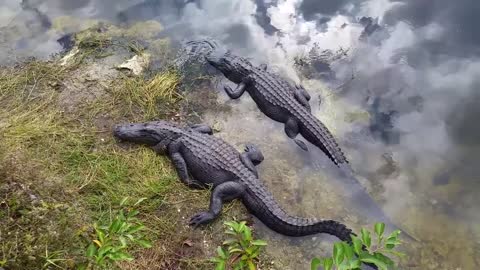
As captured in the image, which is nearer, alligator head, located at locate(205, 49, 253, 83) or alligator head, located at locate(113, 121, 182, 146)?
alligator head, located at locate(113, 121, 182, 146)

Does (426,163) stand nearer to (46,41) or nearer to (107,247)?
(107,247)

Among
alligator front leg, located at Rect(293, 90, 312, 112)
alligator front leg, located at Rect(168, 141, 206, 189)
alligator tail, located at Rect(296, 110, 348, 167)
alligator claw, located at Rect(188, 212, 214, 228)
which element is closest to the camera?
alligator claw, located at Rect(188, 212, 214, 228)

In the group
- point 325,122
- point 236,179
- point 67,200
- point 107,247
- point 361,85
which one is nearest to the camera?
point 107,247

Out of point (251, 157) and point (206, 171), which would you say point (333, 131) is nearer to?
point (251, 157)

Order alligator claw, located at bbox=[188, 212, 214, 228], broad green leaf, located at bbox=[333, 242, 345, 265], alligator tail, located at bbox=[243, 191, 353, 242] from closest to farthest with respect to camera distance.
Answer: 1. broad green leaf, located at bbox=[333, 242, 345, 265]
2. alligator tail, located at bbox=[243, 191, 353, 242]
3. alligator claw, located at bbox=[188, 212, 214, 228]

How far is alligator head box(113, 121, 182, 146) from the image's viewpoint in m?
5.43

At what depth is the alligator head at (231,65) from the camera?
632 cm

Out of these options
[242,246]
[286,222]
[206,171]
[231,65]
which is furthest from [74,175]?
[231,65]

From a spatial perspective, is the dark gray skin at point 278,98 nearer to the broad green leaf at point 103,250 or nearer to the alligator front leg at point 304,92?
the alligator front leg at point 304,92

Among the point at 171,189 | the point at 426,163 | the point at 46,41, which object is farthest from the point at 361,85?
the point at 46,41

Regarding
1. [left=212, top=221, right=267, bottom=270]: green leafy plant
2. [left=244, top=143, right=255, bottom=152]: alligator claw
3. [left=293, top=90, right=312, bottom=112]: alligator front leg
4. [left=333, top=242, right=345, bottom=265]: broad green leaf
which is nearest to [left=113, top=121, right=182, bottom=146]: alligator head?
[left=244, top=143, right=255, bottom=152]: alligator claw

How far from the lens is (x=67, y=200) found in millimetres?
4602

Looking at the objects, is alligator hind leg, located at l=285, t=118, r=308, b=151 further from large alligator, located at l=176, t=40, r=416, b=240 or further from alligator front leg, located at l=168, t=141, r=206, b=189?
alligator front leg, located at l=168, t=141, r=206, b=189

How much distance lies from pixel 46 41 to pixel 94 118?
1.79m
